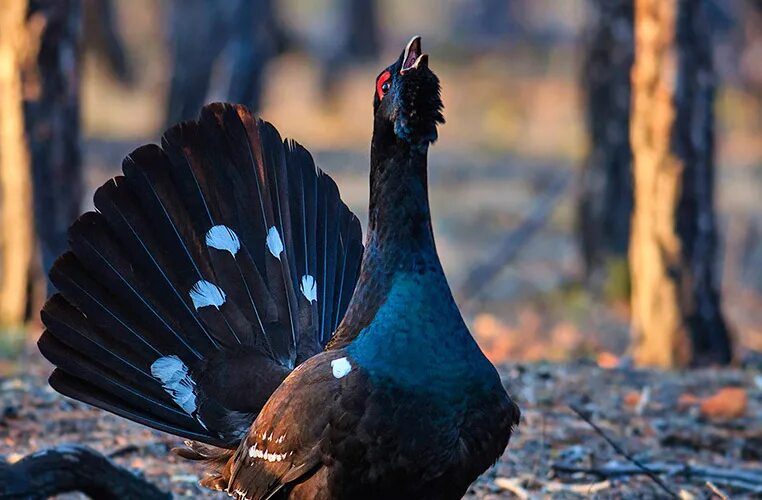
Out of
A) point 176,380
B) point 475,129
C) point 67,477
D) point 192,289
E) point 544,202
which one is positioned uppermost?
point 475,129

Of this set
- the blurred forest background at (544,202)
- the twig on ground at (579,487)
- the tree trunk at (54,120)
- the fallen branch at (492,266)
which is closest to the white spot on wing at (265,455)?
the blurred forest background at (544,202)

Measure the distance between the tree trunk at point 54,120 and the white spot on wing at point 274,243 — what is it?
3992 millimetres

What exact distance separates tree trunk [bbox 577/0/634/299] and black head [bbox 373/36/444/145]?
7327 millimetres

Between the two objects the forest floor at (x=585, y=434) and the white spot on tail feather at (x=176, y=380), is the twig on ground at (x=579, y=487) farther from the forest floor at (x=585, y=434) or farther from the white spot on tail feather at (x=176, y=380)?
the white spot on tail feather at (x=176, y=380)

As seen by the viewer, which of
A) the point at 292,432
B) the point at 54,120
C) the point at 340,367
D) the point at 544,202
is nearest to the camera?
the point at 340,367

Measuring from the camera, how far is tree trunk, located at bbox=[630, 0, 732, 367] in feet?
27.2

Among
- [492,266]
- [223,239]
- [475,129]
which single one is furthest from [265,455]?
[475,129]

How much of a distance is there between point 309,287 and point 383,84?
53.6 inches

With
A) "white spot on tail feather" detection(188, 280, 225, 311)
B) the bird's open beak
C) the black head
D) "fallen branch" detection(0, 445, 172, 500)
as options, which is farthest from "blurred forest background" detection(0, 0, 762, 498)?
the bird's open beak

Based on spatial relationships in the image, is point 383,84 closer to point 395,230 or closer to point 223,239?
point 395,230

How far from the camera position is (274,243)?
5637 mm

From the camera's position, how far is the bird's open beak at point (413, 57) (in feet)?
14.6

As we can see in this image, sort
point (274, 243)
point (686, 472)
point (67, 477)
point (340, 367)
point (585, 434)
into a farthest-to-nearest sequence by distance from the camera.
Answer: point (585, 434)
point (686, 472)
point (274, 243)
point (67, 477)
point (340, 367)

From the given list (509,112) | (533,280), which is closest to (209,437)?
(533,280)
